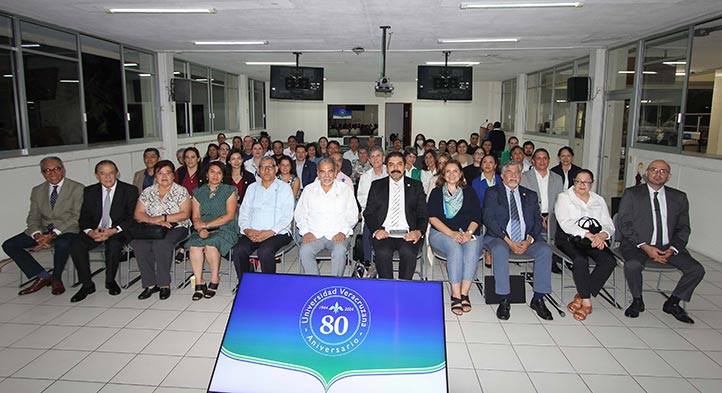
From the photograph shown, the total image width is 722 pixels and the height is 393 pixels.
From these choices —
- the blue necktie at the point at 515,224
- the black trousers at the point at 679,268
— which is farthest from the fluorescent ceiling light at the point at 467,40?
the black trousers at the point at 679,268

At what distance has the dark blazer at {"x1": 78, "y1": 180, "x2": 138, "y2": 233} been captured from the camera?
473 cm

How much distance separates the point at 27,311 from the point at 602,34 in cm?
808

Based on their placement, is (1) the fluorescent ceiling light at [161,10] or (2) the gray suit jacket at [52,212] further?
(1) the fluorescent ceiling light at [161,10]

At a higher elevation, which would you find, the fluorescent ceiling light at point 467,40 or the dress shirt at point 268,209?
the fluorescent ceiling light at point 467,40

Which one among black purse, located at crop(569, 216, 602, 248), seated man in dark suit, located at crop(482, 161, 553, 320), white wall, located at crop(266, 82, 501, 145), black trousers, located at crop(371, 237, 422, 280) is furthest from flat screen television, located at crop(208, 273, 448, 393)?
white wall, located at crop(266, 82, 501, 145)

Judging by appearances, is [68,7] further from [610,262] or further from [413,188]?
[610,262]

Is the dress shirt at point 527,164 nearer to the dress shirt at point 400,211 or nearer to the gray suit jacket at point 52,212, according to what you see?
the dress shirt at point 400,211

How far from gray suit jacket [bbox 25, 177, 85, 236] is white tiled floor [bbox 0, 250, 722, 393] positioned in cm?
65

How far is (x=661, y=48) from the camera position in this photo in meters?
7.29

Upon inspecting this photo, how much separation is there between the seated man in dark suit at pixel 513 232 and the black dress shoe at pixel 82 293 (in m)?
3.81

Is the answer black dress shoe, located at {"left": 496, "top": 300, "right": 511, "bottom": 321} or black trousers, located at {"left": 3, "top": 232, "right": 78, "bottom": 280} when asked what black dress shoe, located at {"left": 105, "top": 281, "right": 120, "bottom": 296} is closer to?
black trousers, located at {"left": 3, "top": 232, "right": 78, "bottom": 280}

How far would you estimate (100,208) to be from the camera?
187 inches

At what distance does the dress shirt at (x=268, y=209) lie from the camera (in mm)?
4707

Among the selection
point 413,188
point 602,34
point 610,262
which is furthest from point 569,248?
point 602,34
